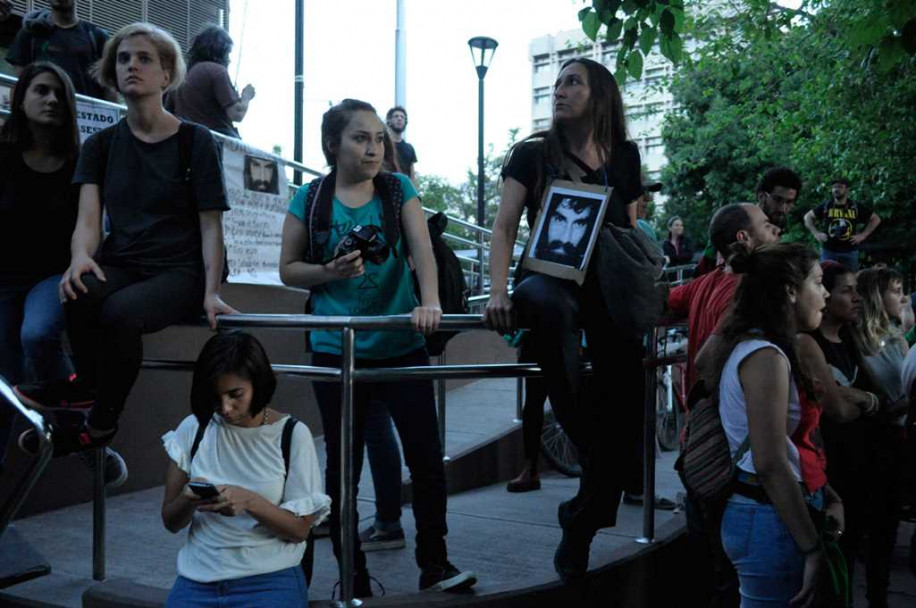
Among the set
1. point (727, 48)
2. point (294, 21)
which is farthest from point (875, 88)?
point (294, 21)

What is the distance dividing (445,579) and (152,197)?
1725mm

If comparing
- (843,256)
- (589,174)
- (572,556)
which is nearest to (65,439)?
(572,556)

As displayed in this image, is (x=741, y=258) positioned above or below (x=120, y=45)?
below

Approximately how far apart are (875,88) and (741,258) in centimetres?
1209

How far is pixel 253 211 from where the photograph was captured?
7219 mm

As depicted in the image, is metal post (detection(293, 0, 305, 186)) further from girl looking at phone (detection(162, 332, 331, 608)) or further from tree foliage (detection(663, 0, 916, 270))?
girl looking at phone (detection(162, 332, 331, 608))

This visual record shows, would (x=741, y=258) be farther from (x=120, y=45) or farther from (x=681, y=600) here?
(x=120, y=45)

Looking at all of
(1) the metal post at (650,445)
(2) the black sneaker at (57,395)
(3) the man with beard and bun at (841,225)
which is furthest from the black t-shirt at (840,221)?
(2) the black sneaker at (57,395)

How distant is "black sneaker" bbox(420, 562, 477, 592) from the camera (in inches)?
132

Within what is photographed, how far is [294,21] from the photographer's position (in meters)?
11.7

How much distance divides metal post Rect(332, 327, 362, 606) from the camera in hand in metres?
0.28

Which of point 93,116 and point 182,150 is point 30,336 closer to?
point 182,150

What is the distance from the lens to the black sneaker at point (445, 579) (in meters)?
3.35

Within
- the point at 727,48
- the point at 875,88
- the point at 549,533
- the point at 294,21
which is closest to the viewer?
the point at 549,533
